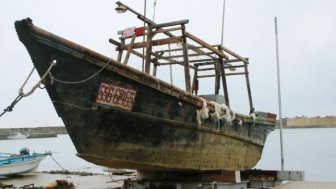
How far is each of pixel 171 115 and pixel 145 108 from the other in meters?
0.62

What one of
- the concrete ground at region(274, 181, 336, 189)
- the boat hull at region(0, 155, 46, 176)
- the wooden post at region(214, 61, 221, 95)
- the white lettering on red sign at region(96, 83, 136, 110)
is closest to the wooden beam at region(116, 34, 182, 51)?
the white lettering on red sign at region(96, 83, 136, 110)

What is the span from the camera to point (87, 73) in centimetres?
602

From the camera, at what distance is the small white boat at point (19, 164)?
55.9ft

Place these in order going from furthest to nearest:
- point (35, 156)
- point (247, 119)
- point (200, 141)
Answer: point (35, 156), point (247, 119), point (200, 141)

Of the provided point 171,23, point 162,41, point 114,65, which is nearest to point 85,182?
point 162,41

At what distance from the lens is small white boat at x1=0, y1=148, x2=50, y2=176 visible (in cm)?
1703

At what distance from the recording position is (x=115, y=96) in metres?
6.28

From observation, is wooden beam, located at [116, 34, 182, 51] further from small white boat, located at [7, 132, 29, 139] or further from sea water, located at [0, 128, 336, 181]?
small white boat, located at [7, 132, 29, 139]

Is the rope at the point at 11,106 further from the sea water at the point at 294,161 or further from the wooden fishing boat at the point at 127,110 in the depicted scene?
the sea water at the point at 294,161

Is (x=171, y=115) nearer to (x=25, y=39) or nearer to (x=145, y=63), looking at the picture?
(x=145, y=63)

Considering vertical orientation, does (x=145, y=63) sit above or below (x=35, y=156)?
above

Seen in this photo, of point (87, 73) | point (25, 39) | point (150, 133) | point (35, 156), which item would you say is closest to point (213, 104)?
point (150, 133)

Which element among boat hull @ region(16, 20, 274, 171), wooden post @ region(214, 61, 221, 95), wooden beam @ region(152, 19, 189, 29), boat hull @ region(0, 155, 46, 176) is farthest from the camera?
boat hull @ region(0, 155, 46, 176)

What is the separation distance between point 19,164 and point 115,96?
13155mm
